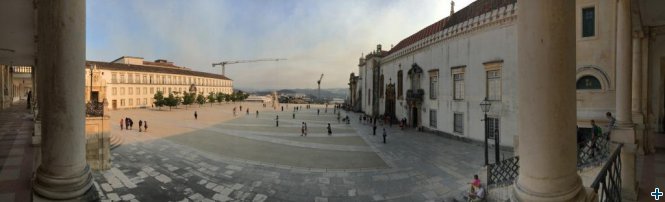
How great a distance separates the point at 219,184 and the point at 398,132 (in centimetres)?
1678

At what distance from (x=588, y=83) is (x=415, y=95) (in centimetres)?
1394

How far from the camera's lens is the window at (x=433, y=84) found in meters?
24.0

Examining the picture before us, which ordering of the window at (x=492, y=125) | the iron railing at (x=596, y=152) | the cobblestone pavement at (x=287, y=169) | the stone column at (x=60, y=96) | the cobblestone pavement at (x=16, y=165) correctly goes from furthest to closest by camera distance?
the window at (x=492, y=125), the cobblestone pavement at (x=287, y=169), the iron railing at (x=596, y=152), the cobblestone pavement at (x=16, y=165), the stone column at (x=60, y=96)

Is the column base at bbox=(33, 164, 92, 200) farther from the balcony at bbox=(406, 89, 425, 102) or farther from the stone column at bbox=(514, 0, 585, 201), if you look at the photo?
the balcony at bbox=(406, 89, 425, 102)

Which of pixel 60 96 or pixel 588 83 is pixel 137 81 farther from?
pixel 588 83

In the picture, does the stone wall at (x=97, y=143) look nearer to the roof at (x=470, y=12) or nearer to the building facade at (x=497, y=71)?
the building facade at (x=497, y=71)

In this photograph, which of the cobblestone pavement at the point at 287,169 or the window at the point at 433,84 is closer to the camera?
the cobblestone pavement at the point at 287,169

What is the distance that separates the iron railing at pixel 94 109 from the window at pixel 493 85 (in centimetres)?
2041

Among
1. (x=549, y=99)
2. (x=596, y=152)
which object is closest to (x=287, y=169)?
(x=596, y=152)

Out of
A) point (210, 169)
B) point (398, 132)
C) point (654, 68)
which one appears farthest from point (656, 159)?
point (398, 132)

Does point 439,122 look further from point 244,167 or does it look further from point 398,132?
point 244,167

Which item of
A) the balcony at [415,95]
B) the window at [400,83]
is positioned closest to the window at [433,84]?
→ the balcony at [415,95]

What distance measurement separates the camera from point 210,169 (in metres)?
13.9

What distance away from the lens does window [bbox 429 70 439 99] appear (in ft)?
78.6
